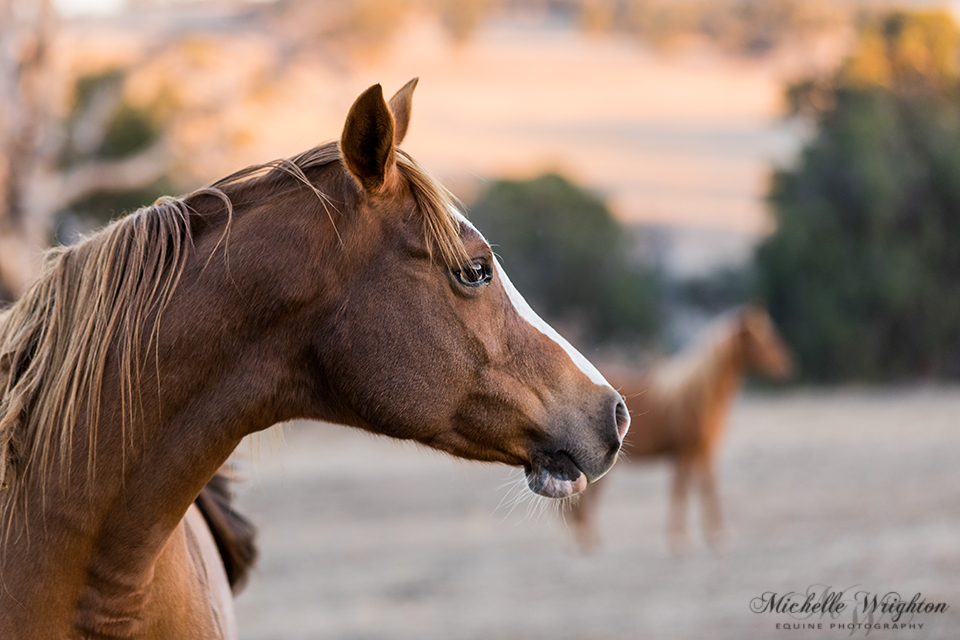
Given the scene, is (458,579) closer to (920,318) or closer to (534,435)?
(534,435)

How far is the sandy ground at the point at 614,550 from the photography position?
5445 mm

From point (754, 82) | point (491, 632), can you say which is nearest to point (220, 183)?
point (491, 632)

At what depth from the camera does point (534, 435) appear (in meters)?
1.65

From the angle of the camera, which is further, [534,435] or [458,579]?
[458,579]

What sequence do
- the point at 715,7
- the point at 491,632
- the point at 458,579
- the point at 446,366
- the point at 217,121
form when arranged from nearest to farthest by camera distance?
the point at 446,366, the point at 491,632, the point at 458,579, the point at 217,121, the point at 715,7

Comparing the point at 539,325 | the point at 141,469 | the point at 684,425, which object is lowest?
the point at 684,425

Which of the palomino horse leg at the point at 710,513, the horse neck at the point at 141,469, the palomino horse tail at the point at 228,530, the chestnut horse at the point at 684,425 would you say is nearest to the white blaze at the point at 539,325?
the horse neck at the point at 141,469

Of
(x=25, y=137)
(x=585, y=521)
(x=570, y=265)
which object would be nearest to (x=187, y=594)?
(x=585, y=521)

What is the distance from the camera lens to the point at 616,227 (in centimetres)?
2394

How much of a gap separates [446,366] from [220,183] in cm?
56

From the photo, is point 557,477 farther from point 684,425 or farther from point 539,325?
point 684,425

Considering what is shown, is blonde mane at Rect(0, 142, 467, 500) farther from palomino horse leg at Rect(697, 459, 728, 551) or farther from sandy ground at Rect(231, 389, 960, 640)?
palomino horse leg at Rect(697, 459, 728, 551)

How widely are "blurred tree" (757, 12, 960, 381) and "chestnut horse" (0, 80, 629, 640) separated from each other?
19201 millimetres

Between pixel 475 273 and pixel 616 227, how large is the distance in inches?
898
